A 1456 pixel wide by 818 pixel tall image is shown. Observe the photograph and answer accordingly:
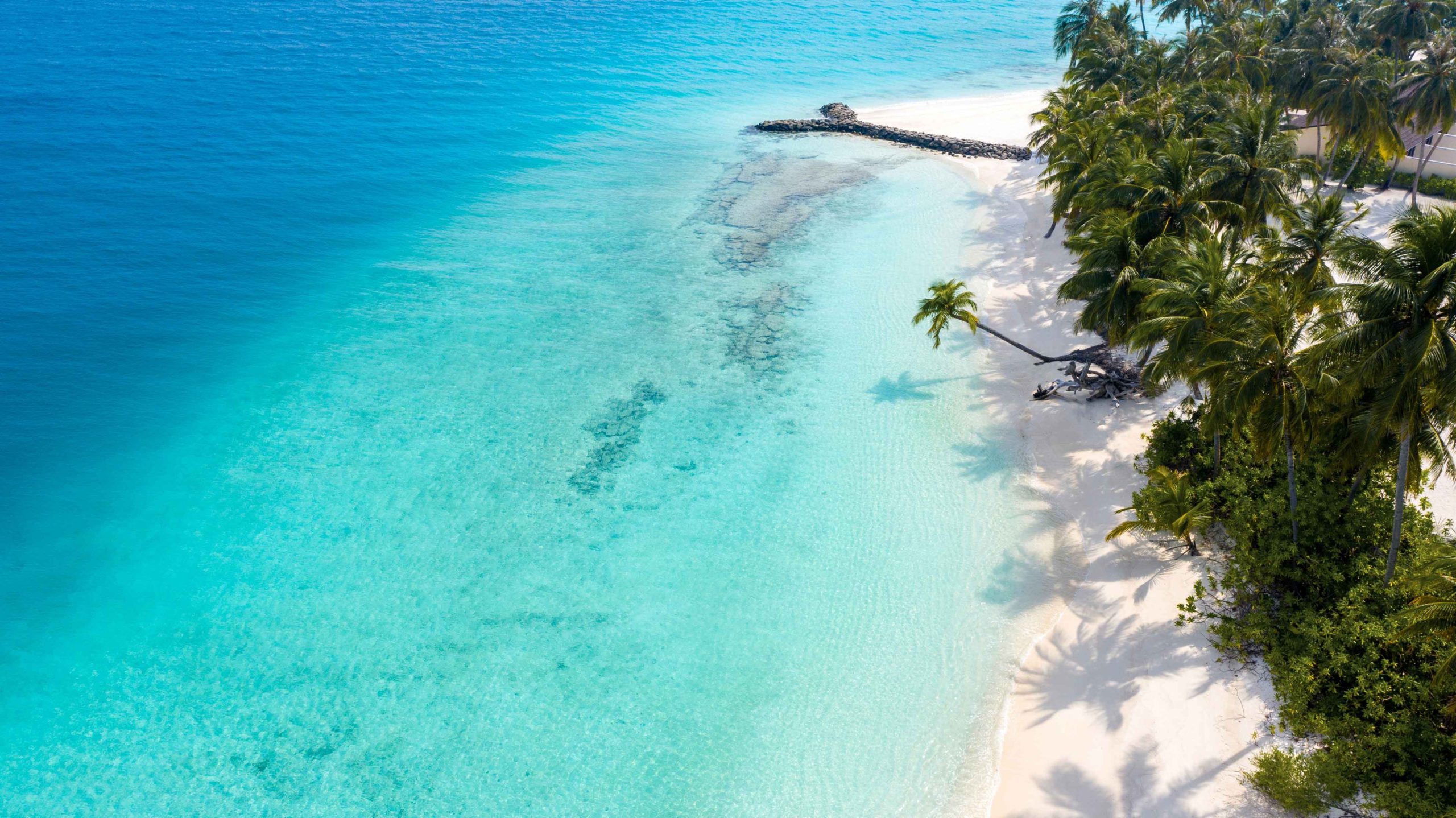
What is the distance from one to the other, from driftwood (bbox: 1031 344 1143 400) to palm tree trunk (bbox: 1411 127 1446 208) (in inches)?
956

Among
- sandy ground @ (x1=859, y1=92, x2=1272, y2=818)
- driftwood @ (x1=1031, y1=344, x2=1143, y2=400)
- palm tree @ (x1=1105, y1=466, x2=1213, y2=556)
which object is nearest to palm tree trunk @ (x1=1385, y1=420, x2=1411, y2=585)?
palm tree @ (x1=1105, y1=466, x2=1213, y2=556)

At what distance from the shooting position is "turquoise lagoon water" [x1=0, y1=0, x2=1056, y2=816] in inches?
925

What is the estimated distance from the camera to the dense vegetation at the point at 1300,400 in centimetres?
1905

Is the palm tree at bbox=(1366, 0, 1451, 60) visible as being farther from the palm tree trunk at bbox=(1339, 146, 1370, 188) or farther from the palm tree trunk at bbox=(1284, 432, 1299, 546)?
the palm tree trunk at bbox=(1284, 432, 1299, 546)

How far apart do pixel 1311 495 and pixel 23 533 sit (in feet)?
151

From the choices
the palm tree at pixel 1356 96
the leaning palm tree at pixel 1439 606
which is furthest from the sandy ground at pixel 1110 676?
the palm tree at pixel 1356 96

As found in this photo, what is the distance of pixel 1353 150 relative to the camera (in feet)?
157

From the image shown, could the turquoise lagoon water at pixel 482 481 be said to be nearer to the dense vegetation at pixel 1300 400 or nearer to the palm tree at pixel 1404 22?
the dense vegetation at pixel 1300 400

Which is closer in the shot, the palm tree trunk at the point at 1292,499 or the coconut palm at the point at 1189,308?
the palm tree trunk at the point at 1292,499

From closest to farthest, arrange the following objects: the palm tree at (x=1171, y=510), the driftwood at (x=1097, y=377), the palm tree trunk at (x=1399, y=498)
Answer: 1. the palm tree trunk at (x=1399, y=498)
2. the palm tree at (x=1171, y=510)
3. the driftwood at (x=1097, y=377)

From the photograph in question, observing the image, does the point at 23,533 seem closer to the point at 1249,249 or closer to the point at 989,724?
the point at 989,724

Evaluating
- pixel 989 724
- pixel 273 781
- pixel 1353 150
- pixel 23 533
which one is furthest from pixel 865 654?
pixel 1353 150

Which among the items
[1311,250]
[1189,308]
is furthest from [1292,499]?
[1311,250]

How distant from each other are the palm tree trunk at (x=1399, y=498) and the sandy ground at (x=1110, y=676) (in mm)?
4888
